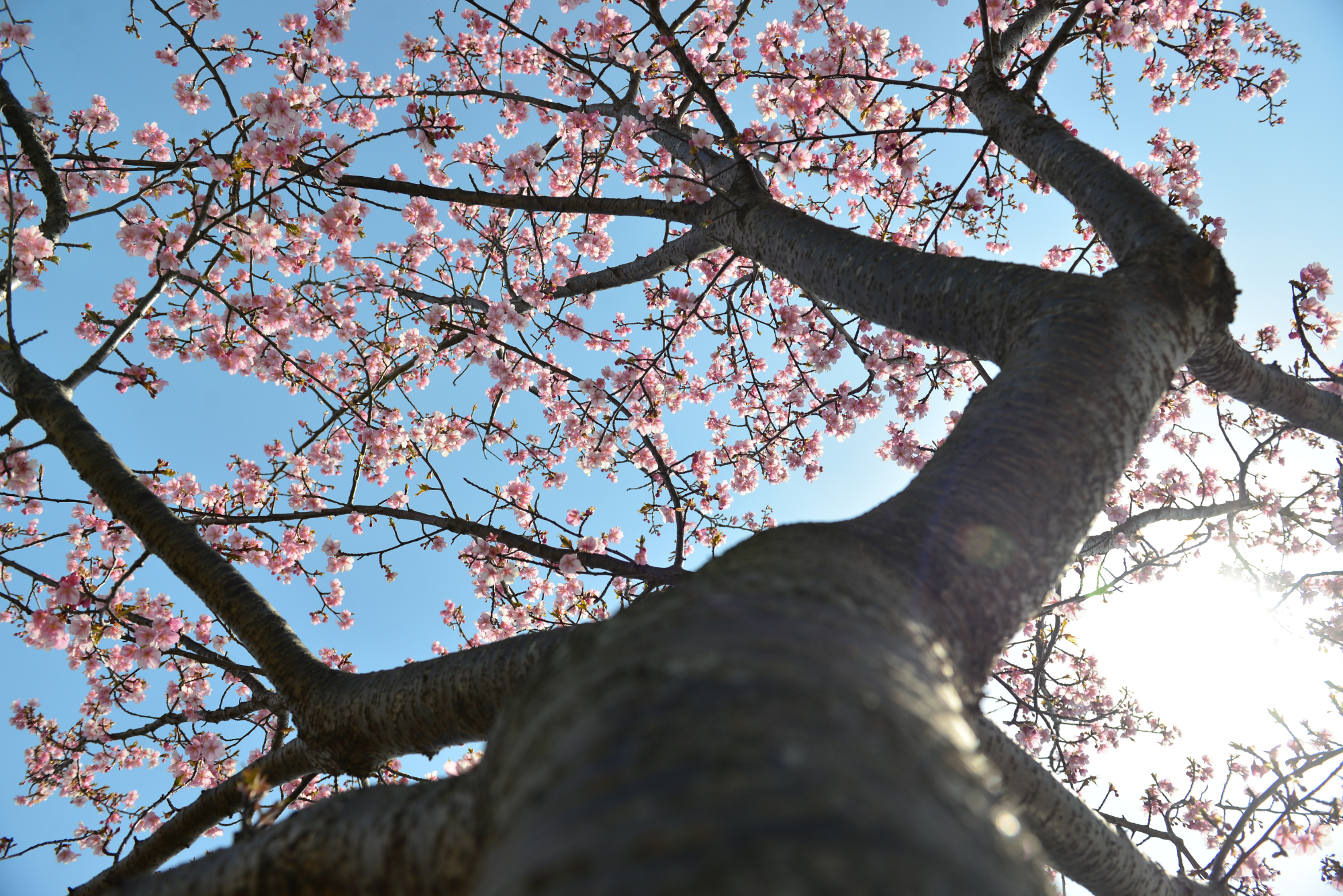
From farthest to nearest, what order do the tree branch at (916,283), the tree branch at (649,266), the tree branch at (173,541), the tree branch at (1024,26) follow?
1. the tree branch at (649,266)
2. the tree branch at (1024,26)
3. the tree branch at (173,541)
4. the tree branch at (916,283)

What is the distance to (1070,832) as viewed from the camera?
1.93 metres

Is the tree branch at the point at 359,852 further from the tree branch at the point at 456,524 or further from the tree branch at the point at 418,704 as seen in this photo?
the tree branch at the point at 456,524

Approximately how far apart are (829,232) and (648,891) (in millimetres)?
2455

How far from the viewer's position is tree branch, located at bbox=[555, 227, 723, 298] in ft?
12.8

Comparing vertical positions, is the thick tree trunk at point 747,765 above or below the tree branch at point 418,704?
below

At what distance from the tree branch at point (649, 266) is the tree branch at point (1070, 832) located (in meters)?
2.90

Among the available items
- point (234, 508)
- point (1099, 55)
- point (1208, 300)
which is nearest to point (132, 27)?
point (234, 508)

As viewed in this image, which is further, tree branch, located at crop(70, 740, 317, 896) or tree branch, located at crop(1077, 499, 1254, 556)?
tree branch, located at crop(1077, 499, 1254, 556)

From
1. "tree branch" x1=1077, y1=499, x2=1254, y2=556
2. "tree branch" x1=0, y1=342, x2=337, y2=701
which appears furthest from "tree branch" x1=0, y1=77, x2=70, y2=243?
"tree branch" x1=1077, y1=499, x2=1254, y2=556

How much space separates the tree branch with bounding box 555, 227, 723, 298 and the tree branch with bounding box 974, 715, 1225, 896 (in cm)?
290

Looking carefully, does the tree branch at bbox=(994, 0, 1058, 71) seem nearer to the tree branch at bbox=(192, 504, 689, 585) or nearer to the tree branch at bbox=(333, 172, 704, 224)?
the tree branch at bbox=(333, 172, 704, 224)

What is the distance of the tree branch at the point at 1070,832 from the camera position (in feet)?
5.89

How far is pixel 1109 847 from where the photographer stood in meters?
1.99

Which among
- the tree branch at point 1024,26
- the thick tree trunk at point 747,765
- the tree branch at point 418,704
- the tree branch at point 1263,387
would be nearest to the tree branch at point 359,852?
the thick tree trunk at point 747,765
